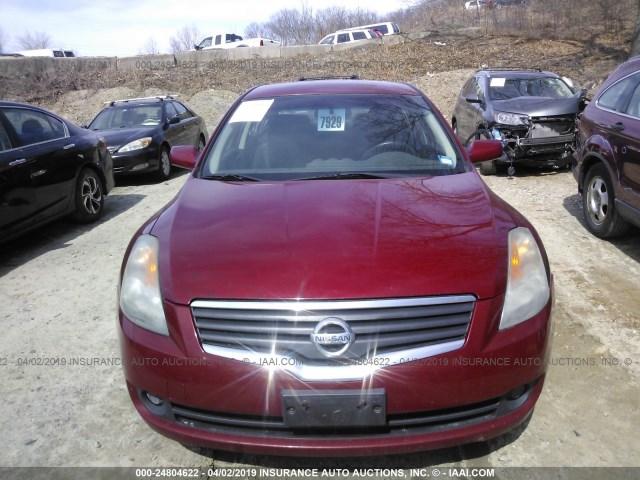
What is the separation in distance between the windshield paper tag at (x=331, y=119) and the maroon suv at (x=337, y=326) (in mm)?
1024

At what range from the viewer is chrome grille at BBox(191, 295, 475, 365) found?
1.95 m

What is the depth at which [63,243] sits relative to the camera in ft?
19.5

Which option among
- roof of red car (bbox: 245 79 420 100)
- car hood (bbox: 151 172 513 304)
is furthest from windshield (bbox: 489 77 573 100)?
car hood (bbox: 151 172 513 304)

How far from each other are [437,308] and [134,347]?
1.22 meters

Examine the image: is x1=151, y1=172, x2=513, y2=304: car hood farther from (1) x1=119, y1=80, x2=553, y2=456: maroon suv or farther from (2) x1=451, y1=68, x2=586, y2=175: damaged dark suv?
(2) x1=451, y1=68, x2=586, y2=175: damaged dark suv

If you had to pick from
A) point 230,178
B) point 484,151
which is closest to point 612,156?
point 484,151

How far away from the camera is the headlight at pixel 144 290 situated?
7.04 ft

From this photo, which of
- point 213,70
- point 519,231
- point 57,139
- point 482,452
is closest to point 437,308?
point 519,231

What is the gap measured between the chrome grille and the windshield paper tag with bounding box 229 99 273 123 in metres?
1.90

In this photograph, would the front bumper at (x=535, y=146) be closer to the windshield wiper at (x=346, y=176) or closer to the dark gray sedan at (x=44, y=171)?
the windshield wiper at (x=346, y=176)

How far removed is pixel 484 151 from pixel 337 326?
2194mm

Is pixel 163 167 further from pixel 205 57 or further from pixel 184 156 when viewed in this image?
pixel 205 57

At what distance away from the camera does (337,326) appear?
1945mm

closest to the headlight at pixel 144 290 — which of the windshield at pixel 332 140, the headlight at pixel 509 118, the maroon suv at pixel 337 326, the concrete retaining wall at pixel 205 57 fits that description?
the maroon suv at pixel 337 326
